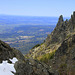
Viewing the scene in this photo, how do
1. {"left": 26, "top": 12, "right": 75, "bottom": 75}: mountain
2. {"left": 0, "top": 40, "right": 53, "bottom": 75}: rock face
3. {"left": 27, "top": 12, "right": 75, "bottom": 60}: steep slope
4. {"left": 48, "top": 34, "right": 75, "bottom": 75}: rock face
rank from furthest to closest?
{"left": 27, "top": 12, "right": 75, "bottom": 60}: steep slope < {"left": 48, "top": 34, "right": 75, "bottom": 75}: rock face < {"left": 26, "top": 12, "right": 75, "bottom": 75}: mountain < {"left": 0, "top": 40, "right": 53, "bottom": 75}: rock face

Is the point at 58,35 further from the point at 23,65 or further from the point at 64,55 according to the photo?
the point at 23,65

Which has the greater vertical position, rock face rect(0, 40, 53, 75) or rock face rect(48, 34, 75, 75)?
rock face rect(0, 40, 53, 75)

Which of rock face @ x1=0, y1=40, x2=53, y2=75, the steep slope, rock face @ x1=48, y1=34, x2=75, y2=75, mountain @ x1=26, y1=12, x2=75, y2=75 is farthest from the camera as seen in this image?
the steep slope

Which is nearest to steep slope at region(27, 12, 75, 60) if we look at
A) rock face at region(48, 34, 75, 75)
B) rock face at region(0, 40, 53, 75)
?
rock face at region(48, 34, 75, 75)

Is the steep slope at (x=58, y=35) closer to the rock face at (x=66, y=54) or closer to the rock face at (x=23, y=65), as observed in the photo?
the rock face at (x=66, y=54)

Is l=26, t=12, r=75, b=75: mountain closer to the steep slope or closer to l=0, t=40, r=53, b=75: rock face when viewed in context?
the steep slope

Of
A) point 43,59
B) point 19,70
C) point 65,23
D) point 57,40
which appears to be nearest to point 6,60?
point 19,70

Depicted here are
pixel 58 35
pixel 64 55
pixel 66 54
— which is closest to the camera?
pixel 66 54

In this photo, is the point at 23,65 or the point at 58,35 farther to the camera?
the point at 58,35

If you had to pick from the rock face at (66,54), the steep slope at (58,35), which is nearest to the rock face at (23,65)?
the rock face at (66,54)

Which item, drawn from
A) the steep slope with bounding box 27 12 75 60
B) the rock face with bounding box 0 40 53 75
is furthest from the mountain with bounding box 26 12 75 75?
the rock face with bounding box 0 40 53 75

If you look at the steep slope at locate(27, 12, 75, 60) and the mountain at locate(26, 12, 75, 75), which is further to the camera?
the steep slope at locate(27, 12, 75, 60)

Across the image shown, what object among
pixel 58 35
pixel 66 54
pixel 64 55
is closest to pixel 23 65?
pixel 66 54

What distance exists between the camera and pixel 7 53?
2662cm
